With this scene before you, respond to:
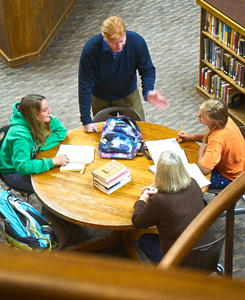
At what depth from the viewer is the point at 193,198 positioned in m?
2.41

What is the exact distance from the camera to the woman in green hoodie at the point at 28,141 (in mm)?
3088

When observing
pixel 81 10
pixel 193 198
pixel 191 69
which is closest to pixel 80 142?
pixel 193 198

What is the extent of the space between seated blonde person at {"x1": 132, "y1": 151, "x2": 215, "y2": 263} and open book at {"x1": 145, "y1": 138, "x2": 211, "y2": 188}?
47 cm

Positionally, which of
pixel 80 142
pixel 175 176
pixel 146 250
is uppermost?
pixel 175 176

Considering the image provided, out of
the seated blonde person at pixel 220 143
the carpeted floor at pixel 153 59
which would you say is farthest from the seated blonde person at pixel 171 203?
the carpeted floor at pixel 153 59

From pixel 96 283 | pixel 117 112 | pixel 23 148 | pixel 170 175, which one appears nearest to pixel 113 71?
pixel 117 112

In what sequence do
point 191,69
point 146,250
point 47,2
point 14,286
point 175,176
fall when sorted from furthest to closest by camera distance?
point 47,2
point 191,69
point 146,250
point 175,176
point 14,286

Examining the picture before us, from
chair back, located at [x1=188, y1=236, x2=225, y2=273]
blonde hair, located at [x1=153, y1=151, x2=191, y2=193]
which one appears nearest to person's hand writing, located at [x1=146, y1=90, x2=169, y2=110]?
blonde hair, located at [x1=153, y1=151, x2=191, y2=193]

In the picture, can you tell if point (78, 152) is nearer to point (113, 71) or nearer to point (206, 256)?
Result: point (113, 71)

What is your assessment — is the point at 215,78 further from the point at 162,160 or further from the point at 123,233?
the point at 162,160

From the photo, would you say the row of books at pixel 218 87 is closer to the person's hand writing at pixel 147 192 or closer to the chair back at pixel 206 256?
the person's hand writing at pixel 147 192

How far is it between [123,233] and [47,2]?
428 cm

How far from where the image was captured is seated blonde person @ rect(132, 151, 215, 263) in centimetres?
235

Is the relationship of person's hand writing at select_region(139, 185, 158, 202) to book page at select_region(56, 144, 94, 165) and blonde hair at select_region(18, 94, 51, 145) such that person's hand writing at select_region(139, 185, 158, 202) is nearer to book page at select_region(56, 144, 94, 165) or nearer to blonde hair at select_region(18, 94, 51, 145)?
book page at select_region(56, 144, 94, 165)
